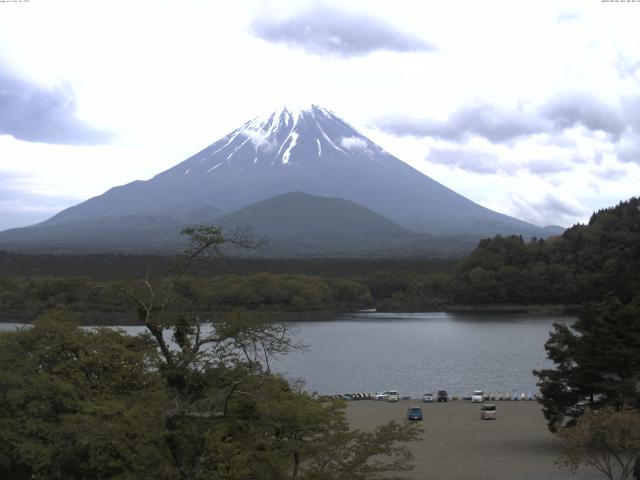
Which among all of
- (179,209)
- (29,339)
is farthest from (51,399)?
(179,209)

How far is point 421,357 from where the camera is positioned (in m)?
36.5

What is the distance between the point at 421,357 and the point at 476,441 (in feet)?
60.5

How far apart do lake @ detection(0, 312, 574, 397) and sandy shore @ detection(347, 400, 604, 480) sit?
422 cm

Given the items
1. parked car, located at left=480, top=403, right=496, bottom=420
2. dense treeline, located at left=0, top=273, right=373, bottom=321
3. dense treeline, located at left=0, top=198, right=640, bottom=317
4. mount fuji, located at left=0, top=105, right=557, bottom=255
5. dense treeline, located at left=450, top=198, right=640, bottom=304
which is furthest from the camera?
mount fuji, located at left=0, top=105, right=557, bottom=255

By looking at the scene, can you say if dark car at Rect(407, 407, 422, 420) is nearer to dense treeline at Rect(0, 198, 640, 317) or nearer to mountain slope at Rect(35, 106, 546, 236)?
dense treeline at Rect(0, 198, 640, 317)

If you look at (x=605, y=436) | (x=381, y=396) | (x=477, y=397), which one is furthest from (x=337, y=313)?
(x=605, y=436)

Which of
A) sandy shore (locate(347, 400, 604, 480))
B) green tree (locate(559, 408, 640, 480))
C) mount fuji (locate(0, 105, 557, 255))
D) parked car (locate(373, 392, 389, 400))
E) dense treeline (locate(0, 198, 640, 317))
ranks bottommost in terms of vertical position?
parked car (locate(373, 392, 389, 400))

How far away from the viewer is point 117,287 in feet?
23.2

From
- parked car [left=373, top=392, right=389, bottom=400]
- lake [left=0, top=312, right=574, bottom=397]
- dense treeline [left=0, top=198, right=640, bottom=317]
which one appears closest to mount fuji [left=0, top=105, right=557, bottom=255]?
dense treeline [left=0, top=198, right=640, bottom=317]

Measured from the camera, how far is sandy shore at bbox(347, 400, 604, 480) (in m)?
14.7

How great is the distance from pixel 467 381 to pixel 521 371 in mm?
2817

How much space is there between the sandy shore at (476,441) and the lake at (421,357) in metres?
4.22

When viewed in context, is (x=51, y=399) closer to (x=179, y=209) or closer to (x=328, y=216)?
(x=328, y=216)

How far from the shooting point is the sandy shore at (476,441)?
14.7 meters
